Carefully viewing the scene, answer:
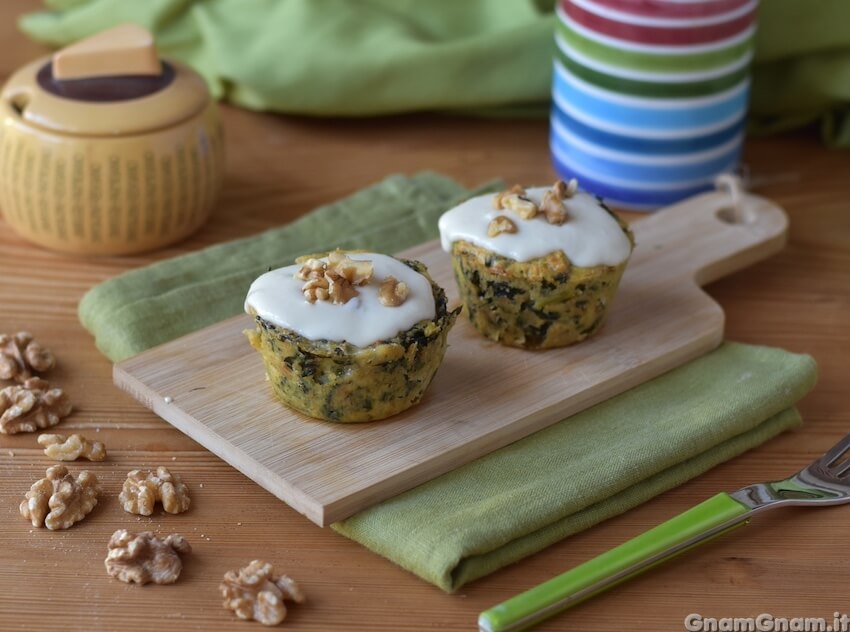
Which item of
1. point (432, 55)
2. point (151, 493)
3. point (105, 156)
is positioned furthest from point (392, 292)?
point (432, 55)

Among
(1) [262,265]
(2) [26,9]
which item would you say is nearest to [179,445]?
(1) [262,265]

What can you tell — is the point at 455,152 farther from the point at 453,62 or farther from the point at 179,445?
the point at 179,445

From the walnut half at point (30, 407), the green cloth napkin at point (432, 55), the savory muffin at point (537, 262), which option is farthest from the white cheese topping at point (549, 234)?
the green cloth napkin at point (432, 55)

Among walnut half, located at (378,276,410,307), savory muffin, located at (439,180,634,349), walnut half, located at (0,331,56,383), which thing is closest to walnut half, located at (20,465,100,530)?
walnut half, located at (0,331,56,383)

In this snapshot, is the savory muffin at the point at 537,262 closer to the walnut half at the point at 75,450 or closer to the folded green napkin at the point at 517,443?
the folded green napkin at the point at 517,443

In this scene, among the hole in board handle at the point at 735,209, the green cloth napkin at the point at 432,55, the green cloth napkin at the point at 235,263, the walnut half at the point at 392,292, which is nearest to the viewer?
the walnut half at the point at 392,292

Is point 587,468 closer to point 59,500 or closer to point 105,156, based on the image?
point 59,500

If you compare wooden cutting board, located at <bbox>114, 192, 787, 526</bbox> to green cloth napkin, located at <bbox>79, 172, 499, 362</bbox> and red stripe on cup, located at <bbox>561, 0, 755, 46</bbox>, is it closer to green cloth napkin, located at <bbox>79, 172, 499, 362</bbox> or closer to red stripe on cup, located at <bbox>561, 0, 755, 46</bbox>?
green cloth napkin, located at <bbox>79, 172, 499, 362</bbox>
